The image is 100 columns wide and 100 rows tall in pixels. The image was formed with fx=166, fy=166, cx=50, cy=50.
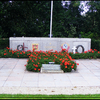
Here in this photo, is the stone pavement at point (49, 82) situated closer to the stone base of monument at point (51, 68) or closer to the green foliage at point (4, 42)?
the stone base of monument at point (51, 68)

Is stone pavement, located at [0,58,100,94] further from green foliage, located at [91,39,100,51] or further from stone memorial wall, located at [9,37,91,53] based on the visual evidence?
green foliage, located at [91,39,100,51]

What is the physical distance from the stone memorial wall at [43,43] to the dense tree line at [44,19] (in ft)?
24.2

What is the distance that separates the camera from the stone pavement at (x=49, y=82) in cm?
614

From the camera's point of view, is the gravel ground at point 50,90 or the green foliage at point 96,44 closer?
the gravel ground at point 50,90

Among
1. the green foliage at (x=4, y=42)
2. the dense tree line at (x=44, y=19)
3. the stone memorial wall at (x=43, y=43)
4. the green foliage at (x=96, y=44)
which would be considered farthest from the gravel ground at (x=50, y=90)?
the dense tree line at (x=44, y=19)

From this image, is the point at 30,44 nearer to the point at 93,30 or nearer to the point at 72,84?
the point at 72,84

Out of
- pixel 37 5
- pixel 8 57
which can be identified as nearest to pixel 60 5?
pixel 37 5

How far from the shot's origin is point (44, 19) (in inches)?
995

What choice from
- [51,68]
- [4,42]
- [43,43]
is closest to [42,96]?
[51,68]

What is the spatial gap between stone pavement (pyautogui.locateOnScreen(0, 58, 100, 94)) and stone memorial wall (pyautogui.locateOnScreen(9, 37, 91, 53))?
5913 mm

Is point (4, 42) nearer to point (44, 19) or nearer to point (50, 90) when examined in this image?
point (44, 19)

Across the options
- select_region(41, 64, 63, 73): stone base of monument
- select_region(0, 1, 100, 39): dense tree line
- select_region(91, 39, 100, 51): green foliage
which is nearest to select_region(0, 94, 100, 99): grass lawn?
select_region(41, 64, 63, 73): stone base of monument

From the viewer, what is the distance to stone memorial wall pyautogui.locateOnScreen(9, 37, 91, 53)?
14641 millimetres

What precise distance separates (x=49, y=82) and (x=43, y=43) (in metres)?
7.86
